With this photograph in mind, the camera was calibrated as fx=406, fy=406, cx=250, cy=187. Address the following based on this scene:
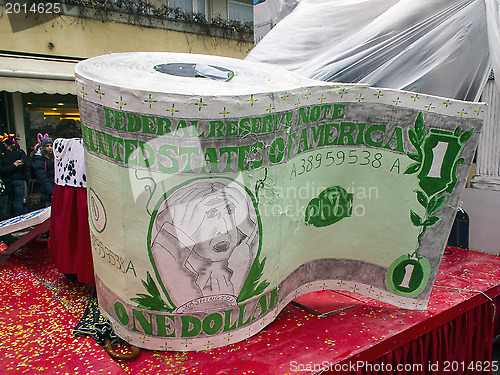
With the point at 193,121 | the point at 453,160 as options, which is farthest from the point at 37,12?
the point at 453,160

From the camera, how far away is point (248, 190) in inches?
78.9

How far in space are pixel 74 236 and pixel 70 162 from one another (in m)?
0.51

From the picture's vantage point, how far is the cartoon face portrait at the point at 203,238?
6.24ft

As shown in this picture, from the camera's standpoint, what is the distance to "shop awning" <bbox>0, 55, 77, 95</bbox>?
22.1ft

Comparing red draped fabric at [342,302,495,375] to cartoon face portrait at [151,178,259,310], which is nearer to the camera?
cartoon face portrait at [151,178,259,310]

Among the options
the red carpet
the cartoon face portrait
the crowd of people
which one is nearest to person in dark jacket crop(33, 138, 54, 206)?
the crowd of people

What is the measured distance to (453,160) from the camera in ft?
7.83

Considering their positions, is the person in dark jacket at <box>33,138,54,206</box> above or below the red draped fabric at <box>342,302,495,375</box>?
above

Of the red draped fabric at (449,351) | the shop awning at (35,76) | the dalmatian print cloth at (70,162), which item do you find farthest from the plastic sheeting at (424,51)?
the shop awning at (35,76)

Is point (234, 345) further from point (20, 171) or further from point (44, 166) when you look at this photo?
point (20, 171)

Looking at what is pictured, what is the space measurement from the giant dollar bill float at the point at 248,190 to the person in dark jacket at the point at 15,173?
13.0 ft

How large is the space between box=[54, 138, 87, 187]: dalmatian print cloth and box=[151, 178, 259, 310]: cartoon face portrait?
1.10 metres

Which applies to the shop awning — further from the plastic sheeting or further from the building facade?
the plastic sheeting

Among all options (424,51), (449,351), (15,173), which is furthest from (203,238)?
(15,173)
